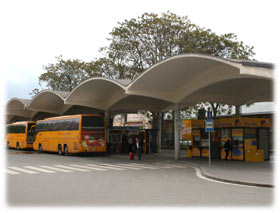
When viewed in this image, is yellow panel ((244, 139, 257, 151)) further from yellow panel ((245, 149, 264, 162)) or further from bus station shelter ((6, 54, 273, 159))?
bus station shelter ((6, 54, 273, 159))

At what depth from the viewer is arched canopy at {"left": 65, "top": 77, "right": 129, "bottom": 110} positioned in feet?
94.4

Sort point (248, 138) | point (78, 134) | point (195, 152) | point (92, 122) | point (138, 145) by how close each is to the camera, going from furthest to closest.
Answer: point (92, 122) → point (78, 134) → point (195, 152) → point (138, 145) → point (248, 138)

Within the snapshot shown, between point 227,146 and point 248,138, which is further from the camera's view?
point 227,146

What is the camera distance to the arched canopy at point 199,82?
64.5 feet

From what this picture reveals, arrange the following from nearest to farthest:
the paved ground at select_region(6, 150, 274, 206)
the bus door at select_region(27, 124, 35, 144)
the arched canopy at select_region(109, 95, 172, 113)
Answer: the paved ground at select_region(6, 150, 274, 206) < the arched canopy at select_region(109, 95, 172, 113) < the bus door at select_region(27, 124, 35, 144)

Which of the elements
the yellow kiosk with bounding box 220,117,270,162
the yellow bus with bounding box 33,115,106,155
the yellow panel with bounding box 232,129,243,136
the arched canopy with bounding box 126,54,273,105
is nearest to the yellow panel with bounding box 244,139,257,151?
the yellow kiosk with bounding box 220,117,270,162

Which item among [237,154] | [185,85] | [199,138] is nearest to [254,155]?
[237,154]

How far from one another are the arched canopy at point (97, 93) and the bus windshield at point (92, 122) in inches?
105

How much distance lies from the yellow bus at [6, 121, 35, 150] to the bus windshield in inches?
474

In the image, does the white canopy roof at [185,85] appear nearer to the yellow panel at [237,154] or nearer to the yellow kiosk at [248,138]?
the yellow kiosk at [248,138]

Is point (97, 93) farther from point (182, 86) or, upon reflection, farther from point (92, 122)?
point (182, 86)

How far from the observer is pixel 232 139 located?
23.6 meters

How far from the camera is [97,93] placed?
31547mm

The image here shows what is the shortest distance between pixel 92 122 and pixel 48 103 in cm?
1490
